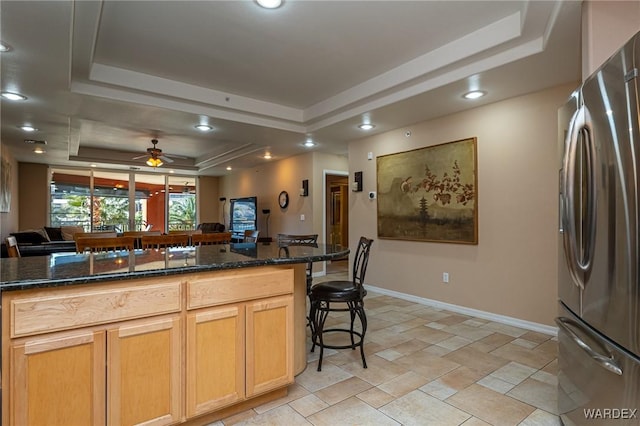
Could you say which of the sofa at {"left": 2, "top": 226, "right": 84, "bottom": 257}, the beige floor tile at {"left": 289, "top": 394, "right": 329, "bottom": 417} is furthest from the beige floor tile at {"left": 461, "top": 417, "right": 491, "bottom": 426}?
the sofa at {"left": 2, "top": 226, "right": 84, "bottom": 257}

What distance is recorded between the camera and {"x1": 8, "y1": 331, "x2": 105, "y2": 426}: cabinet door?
1.39 meters

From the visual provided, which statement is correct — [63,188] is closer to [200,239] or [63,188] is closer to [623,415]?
[200,239]

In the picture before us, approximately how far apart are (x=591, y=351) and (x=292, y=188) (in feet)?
19.7

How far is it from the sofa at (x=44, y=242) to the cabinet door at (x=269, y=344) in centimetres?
445

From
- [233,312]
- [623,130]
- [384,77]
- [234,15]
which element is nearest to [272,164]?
[384,77]

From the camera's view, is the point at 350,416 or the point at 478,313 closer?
the point at 350,416

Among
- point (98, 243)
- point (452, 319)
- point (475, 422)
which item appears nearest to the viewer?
point (475, 422)

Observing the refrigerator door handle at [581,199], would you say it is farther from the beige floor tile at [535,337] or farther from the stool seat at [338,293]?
the beige floor tile at [535,337]

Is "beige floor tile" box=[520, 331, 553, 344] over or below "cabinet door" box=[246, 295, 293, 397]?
below

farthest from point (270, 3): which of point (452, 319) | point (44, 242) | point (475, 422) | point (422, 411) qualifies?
point (44, 242)

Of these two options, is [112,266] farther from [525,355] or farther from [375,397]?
[525,355]

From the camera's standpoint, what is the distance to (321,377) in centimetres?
246

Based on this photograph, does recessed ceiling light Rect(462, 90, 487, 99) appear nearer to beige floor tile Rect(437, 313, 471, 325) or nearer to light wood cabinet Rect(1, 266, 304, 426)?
beige floor tile Rect(437, 313, 471, 325)

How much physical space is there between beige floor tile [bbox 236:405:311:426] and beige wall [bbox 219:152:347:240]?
14.7ft
